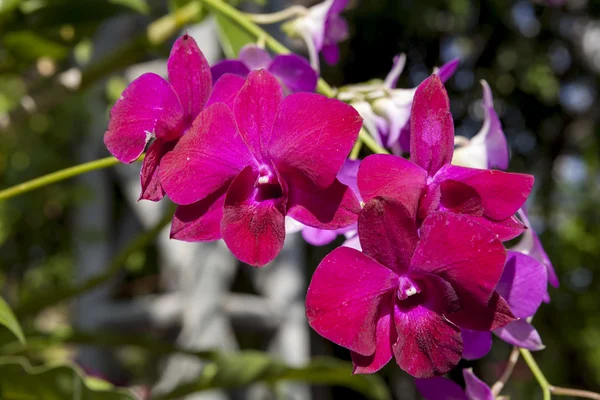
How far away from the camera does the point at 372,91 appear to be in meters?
0.36

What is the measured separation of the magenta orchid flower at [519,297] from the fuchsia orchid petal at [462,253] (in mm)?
50

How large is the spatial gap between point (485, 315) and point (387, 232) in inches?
2.0

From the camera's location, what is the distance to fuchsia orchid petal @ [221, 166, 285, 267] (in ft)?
0.88

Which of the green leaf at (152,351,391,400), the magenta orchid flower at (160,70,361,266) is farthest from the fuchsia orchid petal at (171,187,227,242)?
the green leaf at (152,351,391,400)

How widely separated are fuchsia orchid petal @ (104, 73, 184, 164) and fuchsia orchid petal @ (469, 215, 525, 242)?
133 mm

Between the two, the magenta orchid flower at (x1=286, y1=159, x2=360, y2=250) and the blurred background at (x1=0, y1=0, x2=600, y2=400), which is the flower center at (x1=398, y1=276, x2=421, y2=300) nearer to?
the magenta orchid flower at (x1=286, y1=159, x2=360, y2=250)


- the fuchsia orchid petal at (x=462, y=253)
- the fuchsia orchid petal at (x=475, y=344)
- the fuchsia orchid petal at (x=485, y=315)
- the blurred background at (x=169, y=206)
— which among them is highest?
the fuchsia orchid petal at (x=462, y=253)

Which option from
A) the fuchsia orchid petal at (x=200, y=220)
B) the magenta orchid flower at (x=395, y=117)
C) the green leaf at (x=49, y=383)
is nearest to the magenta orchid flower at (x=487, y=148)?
the magenta orchid flower at (x=395, y=117)

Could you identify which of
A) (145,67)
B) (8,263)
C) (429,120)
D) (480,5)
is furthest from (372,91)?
(480,5)

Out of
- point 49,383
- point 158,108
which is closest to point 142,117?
point 158,108

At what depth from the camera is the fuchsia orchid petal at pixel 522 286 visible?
30 centimetres

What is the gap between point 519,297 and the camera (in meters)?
0.30

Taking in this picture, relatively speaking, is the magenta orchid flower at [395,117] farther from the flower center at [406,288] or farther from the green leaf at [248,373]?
the green leaf at [248,373]

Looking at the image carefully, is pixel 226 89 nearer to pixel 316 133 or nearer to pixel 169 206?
pixel 316 133
